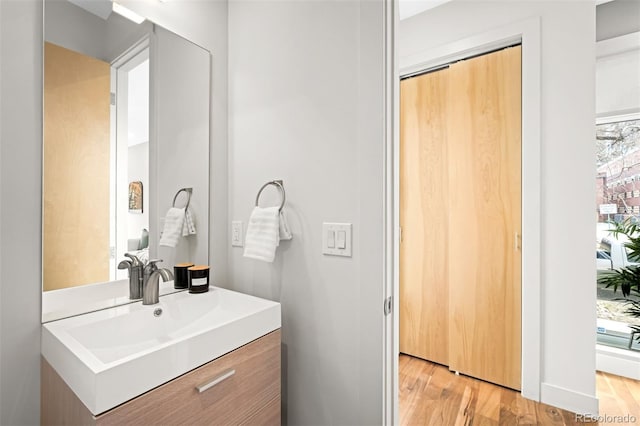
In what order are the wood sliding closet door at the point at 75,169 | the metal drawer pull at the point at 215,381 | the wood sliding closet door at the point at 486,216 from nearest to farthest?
the metal drawer pull at the point at 215,381
the wood sliding closet door at the point at 75,169
the wood sliding closet door at the point at 486,216

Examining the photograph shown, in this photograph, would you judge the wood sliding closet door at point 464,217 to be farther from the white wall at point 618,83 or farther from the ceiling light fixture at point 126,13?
the ceiling light fixture at point 126,13

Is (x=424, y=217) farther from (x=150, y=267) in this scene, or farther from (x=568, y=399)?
(x=150, y=267)

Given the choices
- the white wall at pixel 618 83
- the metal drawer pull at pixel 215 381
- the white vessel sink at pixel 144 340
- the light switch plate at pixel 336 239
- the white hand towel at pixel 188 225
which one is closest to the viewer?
the white vessel sink at pixel 144 340

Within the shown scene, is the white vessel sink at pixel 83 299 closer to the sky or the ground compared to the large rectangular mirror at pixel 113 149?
closer to the ground

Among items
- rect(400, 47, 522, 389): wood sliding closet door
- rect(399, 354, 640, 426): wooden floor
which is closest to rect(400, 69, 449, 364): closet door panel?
rect(400, 47, 522, 389): wood sliding closet door

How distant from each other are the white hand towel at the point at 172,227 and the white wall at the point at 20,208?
389 mm

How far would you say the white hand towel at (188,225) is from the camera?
129 cm

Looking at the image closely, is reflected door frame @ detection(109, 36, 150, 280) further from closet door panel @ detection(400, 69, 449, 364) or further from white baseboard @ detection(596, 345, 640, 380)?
white baseboard @ detection(596, 345, 640, 380)

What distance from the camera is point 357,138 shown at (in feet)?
3.38

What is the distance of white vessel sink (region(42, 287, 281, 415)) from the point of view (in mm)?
645

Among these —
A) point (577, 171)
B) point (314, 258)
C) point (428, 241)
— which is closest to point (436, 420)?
point (428, 241)

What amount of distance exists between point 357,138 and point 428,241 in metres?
1.49

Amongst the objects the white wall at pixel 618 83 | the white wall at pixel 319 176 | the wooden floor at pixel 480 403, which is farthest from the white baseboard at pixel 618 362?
the white wall at pixel 319 176

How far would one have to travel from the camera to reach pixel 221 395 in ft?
2.78
